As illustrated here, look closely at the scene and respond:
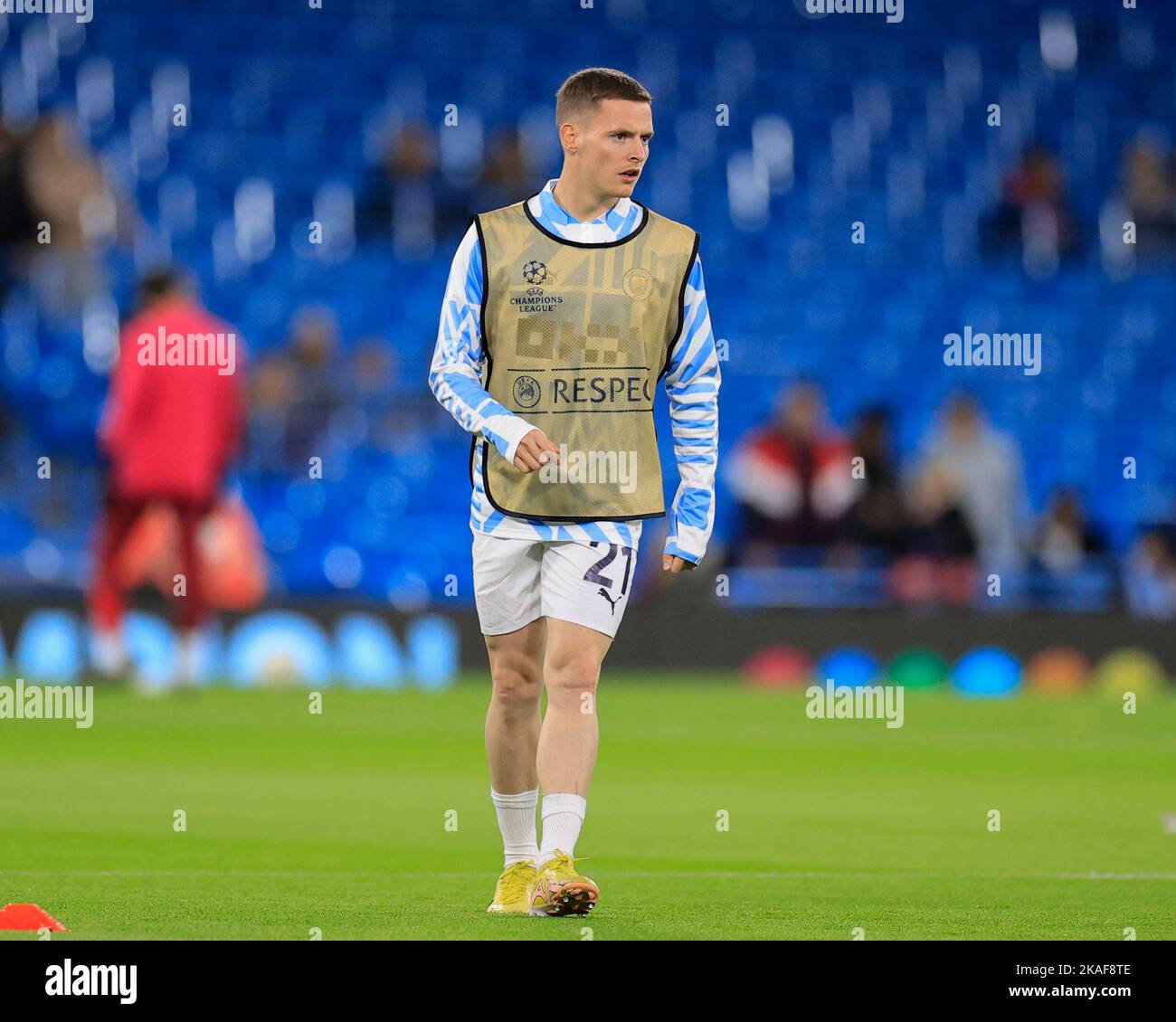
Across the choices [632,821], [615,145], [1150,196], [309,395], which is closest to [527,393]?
[615,145]

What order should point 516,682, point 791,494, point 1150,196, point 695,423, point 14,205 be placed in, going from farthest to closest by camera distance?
1. point 1150,196
2. point 14,205
3. point 791,494
4. point 695,423
5. point 516,682

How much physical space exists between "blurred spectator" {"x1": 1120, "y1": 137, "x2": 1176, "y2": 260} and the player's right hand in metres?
14.5

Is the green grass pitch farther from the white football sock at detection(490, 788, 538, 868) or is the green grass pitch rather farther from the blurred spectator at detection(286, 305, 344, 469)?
the blurred spectator at detection(286, 305, 344, 469)

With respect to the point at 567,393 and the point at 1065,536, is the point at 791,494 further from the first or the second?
the point at 567,393

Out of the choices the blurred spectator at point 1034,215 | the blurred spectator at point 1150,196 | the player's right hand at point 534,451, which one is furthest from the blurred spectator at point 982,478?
the player's right hand at point 534,451

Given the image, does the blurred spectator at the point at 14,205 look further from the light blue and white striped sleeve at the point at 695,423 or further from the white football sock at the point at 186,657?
the light blue and white striped sleeve at the point at 695,423

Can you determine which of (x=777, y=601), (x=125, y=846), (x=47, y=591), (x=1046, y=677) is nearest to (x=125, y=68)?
(x=47, y=591)

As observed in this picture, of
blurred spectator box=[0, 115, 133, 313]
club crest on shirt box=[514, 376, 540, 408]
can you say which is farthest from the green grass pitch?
blurred spectator box=[0, 115, 133, 313]

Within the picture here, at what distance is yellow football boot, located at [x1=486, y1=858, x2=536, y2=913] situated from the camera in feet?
19.1

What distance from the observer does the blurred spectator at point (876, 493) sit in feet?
51.8

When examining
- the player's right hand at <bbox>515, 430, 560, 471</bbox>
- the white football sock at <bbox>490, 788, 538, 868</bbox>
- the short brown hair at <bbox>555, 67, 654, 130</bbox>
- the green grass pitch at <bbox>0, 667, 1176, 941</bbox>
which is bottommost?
the green grass pitch at <bbox>0, 667, 1176, 941</bbox>

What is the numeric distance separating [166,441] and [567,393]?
8.31 metres

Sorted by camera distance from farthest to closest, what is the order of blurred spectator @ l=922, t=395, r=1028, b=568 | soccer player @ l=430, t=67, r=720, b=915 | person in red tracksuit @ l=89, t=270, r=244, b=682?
blurred spectator @ l=922, t=395, r=1028, b=568 → person in red tracksuit @ l=89, t=270, r=244, b=682 → soccer player @ l=430, t=67, r=720, b=915

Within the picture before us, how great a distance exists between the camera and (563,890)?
5.56 metres
